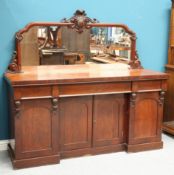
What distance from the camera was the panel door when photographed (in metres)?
3.45

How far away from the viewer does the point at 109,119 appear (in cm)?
342

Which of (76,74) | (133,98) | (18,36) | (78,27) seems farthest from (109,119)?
(18,36)

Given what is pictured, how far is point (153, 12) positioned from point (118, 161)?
1951 mm

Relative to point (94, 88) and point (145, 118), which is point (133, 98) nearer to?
point (145, 118)

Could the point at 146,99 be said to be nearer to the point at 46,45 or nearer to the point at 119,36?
the point at 119,36

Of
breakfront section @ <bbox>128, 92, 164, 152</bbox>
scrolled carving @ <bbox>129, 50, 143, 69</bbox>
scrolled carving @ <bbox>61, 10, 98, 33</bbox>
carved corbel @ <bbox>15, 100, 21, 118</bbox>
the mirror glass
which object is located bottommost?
breakfront section @ <bbox>128, 92, 164, 152</bbox>

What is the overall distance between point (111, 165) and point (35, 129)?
859 mm

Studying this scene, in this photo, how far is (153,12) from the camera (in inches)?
157

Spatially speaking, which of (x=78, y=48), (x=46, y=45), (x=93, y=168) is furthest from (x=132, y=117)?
(x=46, y=45)

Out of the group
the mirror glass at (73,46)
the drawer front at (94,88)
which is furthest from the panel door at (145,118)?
the mirror glass at (73,46)

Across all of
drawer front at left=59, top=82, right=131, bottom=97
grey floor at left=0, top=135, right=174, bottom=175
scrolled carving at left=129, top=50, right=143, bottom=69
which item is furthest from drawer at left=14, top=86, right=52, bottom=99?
scrolled carving at left=129, top=50, right=143, bottom=69

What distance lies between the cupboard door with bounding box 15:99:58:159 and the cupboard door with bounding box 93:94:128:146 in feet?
1.57

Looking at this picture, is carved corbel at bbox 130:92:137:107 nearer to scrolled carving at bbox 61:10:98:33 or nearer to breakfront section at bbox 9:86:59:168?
breakfront section at bbox 9:86:59:168

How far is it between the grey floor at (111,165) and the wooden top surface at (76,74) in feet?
2.81
